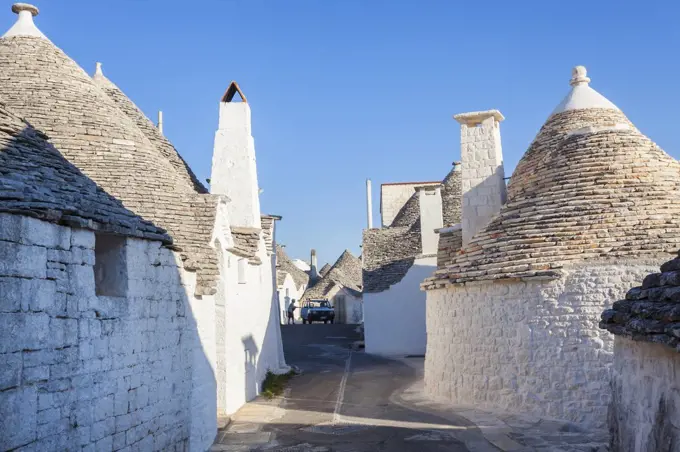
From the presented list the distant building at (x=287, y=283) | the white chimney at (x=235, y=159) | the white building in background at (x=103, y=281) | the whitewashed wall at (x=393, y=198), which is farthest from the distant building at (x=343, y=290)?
the white building in background at (x=103, y=281)

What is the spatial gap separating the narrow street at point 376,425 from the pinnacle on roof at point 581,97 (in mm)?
6864

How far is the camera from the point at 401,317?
25625 mm

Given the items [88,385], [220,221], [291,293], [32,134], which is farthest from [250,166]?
[291,293]

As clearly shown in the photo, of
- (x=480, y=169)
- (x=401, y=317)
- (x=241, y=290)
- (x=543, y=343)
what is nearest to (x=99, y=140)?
(x=241, y=290)

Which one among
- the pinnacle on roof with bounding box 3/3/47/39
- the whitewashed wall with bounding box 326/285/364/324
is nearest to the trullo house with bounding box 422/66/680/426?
the pinnacle on roof with bounding box 3/3/47/39

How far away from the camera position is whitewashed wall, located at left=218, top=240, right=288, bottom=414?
12.4m

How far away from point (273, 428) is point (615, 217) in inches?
259

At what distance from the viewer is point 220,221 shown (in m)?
11.9

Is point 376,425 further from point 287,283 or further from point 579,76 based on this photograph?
point 287,283

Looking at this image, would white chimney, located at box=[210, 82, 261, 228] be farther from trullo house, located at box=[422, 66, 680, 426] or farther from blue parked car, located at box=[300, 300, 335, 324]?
blue parked car, located at box=[300, 300, 335, 324]

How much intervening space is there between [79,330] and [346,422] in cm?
665

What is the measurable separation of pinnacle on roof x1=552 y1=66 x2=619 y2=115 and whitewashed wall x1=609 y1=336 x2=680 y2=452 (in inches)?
366

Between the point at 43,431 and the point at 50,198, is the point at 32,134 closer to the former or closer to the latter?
the point at 50,198

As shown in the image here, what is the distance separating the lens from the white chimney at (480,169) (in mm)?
15789
